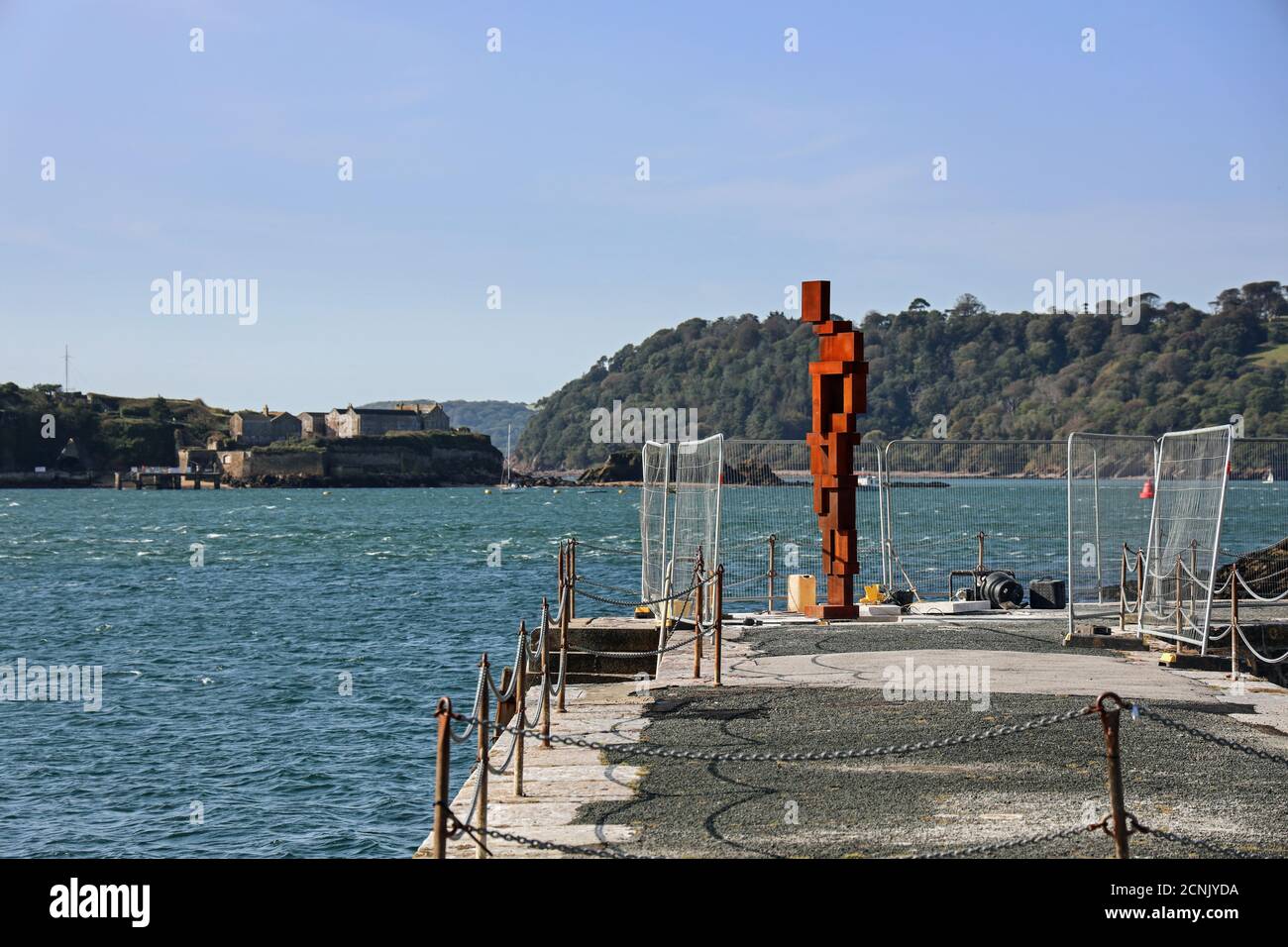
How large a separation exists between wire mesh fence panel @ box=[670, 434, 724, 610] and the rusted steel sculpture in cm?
225

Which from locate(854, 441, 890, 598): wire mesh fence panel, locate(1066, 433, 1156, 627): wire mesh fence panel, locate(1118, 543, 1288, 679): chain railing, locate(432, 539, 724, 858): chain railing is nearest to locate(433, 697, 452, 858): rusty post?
locate(432, 539, 724, 858): chain railing

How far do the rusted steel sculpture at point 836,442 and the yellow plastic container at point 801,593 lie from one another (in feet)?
2.44

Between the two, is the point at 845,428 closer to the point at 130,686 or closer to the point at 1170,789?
the point at 1170,789

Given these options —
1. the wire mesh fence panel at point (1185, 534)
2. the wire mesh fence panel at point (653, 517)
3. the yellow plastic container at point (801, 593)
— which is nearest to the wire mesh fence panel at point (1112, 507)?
the wire mesh fence panel at point (1185, 534)

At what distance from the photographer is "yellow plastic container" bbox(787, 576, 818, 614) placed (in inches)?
968

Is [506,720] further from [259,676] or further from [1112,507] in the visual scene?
[259,676]

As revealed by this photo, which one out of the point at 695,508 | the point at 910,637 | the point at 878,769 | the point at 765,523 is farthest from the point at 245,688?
the point at 765,523

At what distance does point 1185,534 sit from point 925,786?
971cm

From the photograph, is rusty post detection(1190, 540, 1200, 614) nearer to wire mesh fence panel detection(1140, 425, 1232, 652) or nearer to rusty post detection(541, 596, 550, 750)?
wire mesh fence panel detection(1140, 425, 1232, 652)

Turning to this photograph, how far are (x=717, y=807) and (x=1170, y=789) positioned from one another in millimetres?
3731

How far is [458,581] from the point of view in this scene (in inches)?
2437

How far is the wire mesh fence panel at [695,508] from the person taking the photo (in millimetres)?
21641
